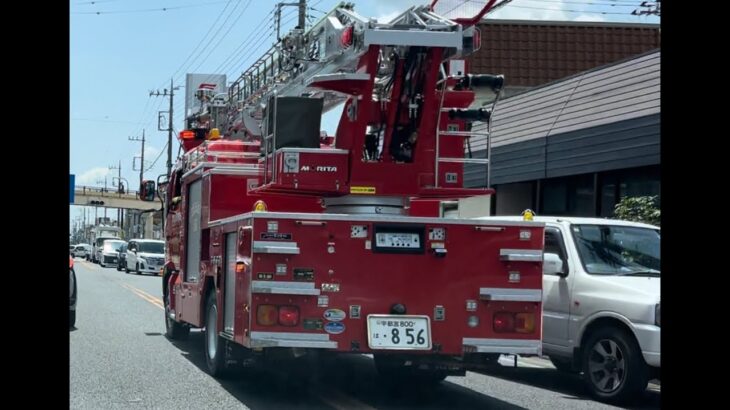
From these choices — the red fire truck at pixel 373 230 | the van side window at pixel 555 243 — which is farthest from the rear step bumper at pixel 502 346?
the van side window at pixel 555 243

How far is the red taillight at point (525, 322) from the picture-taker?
871 cm

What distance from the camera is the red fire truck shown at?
328 inches

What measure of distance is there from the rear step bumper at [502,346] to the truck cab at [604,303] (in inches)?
44.6

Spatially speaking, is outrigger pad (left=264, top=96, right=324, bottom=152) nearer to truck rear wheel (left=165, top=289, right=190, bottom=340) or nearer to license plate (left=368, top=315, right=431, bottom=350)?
license plate (left=368, top=315, right=431, bottom=350)

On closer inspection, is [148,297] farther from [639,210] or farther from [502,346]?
[502,346]

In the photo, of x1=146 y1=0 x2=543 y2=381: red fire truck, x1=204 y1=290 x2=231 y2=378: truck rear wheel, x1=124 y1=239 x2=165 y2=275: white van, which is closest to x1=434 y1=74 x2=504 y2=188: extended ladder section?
x1=146 y1=0 x2=543 y2=381: red fire truck

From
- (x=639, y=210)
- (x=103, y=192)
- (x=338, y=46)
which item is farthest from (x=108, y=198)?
(x=338, y=46)

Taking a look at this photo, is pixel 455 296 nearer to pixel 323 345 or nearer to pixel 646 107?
pixel 323 345

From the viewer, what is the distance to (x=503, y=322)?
8.70m

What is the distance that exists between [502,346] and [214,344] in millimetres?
3307
